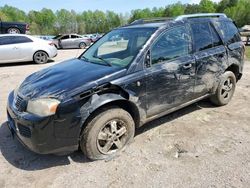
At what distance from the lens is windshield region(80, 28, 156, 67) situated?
4.00m

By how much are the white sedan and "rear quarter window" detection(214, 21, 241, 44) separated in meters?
8.33

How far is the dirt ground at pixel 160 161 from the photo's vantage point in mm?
3199

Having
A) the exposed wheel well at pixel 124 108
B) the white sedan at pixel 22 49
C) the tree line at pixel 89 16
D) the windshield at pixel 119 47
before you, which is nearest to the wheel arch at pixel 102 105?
the exposed wheel well at pixel 124 108

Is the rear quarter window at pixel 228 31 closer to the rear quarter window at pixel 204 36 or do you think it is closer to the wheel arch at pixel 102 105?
the rear quarter window at pixel 204 36

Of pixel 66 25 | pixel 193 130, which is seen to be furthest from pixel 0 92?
pixel 66 25

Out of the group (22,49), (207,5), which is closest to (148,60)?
(22,49)

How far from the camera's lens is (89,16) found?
351ft

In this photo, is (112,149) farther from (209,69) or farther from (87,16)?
(87,16)

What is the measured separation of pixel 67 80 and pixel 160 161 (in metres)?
1.60

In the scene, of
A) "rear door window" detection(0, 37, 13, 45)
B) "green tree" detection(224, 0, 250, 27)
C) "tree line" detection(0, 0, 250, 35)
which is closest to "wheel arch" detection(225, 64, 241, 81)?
"rear door window" detection(0, 37, 13, 45)

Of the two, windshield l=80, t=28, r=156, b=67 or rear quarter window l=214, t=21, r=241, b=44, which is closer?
windshield l=80, t=28, r=156, b=67

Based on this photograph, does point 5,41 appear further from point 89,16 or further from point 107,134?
point 89,16

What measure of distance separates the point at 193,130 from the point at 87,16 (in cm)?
10866

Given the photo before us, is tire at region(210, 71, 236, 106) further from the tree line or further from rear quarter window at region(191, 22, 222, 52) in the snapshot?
the tree line
